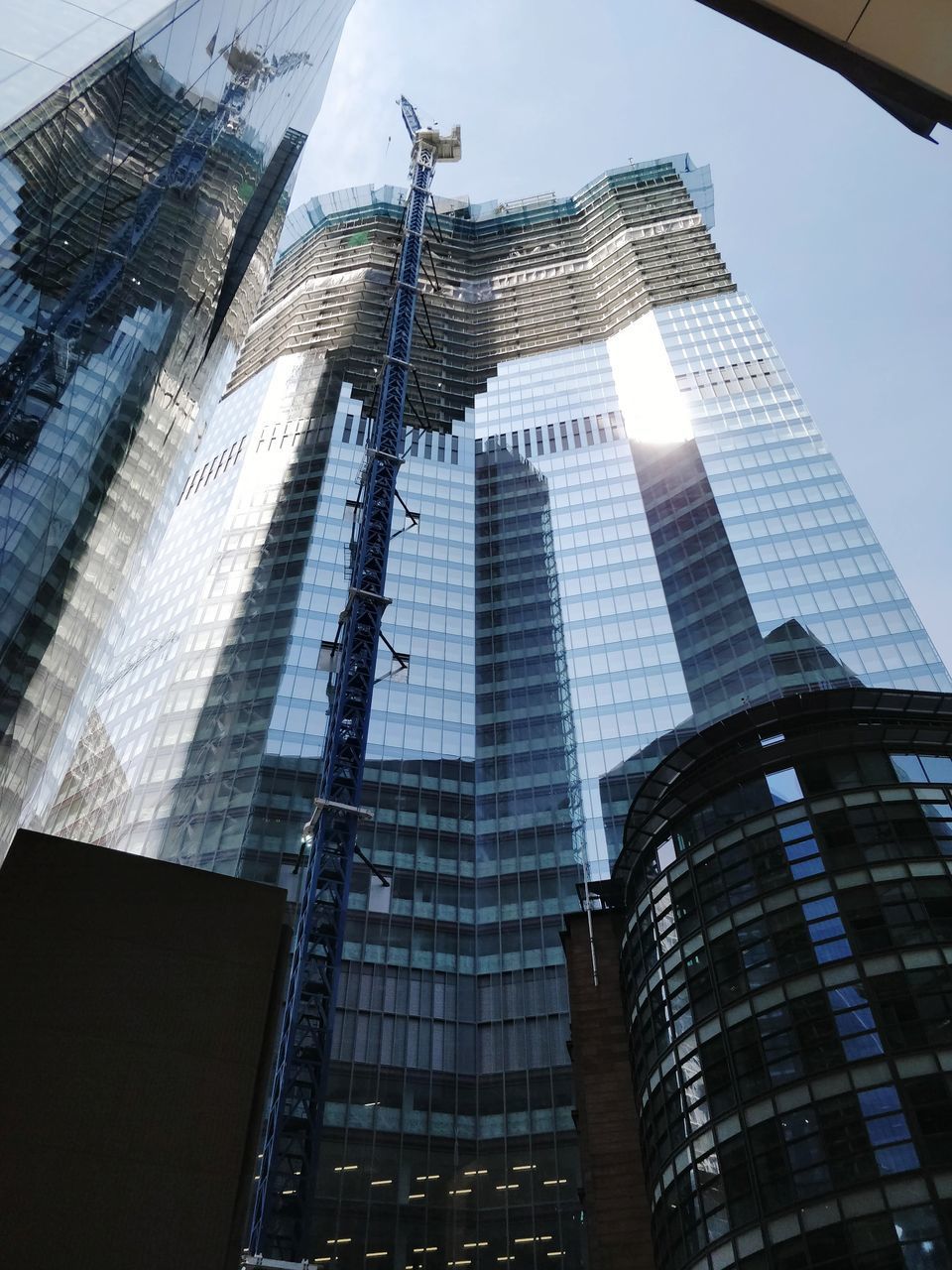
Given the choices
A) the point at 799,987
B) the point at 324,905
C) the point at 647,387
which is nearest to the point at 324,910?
the point at 324,905

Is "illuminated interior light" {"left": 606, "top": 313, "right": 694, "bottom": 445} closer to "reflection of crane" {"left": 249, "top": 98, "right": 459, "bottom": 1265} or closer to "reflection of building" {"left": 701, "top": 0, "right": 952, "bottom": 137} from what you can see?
"reflection of crane" {"left": 249, "top": 98, "right": 459, "bottom": 1265}

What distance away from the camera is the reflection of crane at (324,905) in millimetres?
36750

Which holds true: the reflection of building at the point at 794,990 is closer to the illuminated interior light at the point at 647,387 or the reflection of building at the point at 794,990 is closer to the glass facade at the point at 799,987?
the glass facade at the point at 799,987

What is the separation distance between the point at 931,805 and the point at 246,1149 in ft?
96.7

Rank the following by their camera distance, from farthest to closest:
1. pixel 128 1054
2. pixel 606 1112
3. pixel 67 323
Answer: pixel 606 1112, pixel 67 323, pixel 128 1054

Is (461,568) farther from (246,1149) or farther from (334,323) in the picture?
(246,1149)

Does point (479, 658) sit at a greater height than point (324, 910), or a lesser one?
greater

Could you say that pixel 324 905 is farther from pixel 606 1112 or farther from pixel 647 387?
pixel 647 387

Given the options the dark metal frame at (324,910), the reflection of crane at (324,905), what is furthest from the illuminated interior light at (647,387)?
the dark metal frame at (324,910)

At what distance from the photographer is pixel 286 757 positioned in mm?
74000

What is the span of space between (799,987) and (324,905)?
21709mm

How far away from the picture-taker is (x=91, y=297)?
11336mm

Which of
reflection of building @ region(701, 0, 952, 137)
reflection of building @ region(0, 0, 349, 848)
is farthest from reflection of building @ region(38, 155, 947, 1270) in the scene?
reflection of building @ region(701, 0, 952, 137)

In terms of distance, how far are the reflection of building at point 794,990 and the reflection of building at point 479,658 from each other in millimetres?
23342
